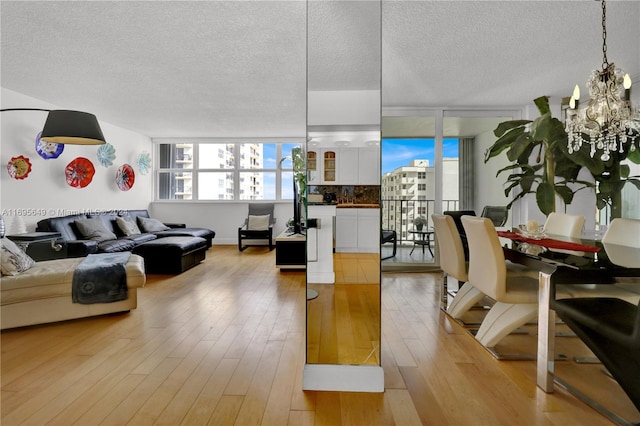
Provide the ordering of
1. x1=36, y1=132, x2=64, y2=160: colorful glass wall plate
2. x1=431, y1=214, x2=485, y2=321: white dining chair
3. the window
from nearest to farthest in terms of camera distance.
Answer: x1=431, y1=214, x2=485, y2=321: white dining chair, x1=36, y1=132, x2=64, y2=160: colorful glass wall plate, the window

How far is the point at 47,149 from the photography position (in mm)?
4824

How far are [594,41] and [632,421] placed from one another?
121 inches

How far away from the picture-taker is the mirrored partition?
1853 mm

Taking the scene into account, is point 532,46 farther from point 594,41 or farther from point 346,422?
point 346,422

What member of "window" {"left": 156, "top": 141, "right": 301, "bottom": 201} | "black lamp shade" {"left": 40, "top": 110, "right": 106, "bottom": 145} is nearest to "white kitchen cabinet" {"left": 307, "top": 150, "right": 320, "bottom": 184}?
"black lamp shade" {"left": 40, "top": 110, "right": 106, "bottom": 145}

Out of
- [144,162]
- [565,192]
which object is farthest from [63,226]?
[565,192]

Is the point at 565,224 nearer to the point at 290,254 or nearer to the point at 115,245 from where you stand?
the point at 290,254

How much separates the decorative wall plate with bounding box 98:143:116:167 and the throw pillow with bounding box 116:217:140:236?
3.54 feet

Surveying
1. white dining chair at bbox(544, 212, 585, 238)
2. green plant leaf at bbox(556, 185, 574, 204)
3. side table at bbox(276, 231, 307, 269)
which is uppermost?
green plant leaf at bbox(556, 185, 574, 204)

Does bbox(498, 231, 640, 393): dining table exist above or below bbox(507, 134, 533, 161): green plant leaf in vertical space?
below

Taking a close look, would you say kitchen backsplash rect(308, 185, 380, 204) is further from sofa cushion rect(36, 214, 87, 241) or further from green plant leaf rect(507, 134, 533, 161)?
sofa cushion rect(36, 214, 87, 241)

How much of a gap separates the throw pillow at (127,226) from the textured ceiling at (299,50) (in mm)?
1864

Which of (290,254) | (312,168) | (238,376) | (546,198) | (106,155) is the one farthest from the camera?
(106,155)

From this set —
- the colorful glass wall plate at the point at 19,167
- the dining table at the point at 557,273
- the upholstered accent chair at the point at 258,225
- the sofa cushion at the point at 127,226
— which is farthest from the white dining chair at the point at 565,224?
the colorful glass wall plate at the point at 19,167
